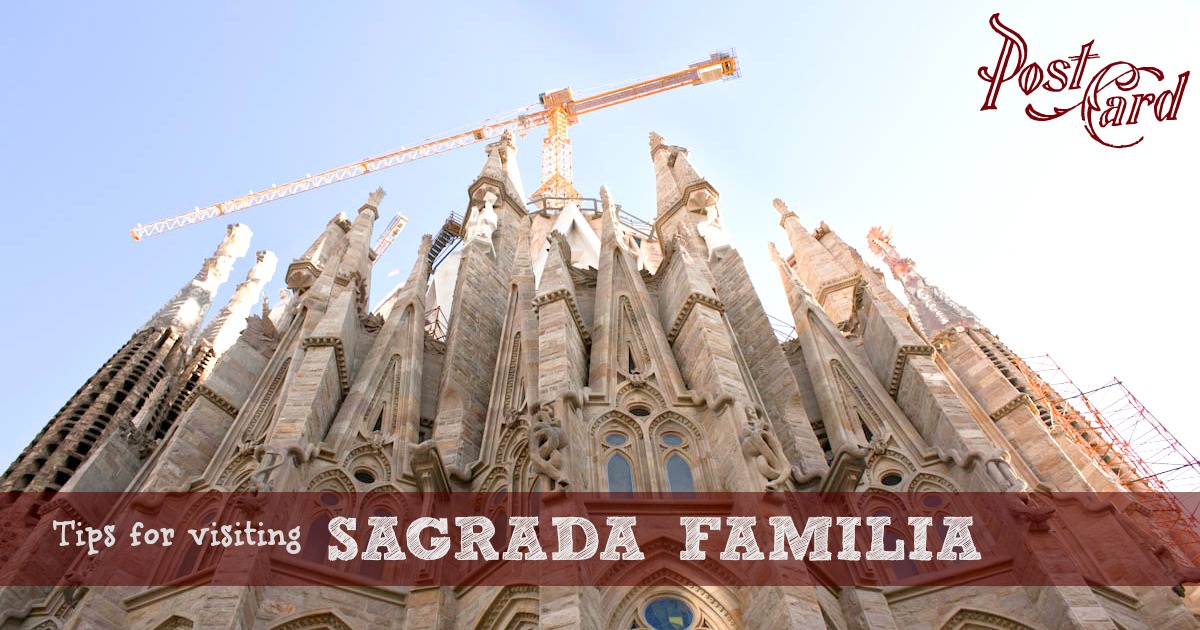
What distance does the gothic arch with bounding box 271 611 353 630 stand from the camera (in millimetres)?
11641

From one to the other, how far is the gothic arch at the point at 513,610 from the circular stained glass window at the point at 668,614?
138cm

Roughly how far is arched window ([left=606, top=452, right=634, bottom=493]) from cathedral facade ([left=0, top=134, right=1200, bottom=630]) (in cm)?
4

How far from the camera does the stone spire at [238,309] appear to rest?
33781 millimetres

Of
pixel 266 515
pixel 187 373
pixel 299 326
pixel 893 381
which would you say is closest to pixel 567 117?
pixel 187 373

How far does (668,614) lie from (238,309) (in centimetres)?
3034

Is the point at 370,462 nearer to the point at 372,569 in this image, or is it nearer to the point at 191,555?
the point at 372,569

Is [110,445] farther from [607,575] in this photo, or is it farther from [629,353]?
[607,575]

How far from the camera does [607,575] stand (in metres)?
10.7

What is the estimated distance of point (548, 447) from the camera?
1162 centimetres

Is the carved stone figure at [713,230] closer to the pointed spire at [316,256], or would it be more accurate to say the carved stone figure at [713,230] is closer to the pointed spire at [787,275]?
the pointed spire at [787,275]

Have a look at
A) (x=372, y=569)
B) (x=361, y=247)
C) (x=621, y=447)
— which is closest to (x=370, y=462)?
(x=372, y=569)

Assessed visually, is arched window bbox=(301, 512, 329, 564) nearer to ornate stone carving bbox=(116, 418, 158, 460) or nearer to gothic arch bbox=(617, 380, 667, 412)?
gothic arch bbox=(617, 380, 667, 412)

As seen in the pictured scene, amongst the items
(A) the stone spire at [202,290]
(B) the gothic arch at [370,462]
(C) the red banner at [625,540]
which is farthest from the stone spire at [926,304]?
(A) the stone spire at [202,290]

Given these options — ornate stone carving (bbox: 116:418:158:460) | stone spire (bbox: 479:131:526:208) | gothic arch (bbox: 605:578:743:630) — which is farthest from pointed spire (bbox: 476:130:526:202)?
gothic arch (bbox: 605:578:743:630)
